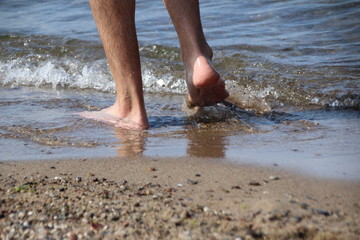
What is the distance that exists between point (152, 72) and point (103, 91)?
17.6 inches

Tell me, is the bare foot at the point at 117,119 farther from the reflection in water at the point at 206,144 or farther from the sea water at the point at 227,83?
the reflection in water at the point at 206,144

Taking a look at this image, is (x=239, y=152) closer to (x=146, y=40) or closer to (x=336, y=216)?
(x=336, y=216)

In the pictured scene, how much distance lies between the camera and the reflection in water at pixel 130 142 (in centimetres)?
238

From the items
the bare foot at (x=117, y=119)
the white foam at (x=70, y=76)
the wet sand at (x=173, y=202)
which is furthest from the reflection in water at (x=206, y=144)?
the white foam at (x=70, y=76)

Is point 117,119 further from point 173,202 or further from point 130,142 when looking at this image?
point 173,202

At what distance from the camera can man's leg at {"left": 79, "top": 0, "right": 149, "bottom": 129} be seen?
2.72m

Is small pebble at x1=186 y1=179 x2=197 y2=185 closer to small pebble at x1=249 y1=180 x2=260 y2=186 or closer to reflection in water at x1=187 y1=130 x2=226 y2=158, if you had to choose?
small pebble at x1=249 y1=180 x2=260 y2=186

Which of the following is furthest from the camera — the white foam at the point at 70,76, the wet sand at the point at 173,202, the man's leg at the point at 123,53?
the white foam at the point at 70,76

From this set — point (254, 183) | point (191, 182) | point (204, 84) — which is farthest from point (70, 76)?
point (254, 183)

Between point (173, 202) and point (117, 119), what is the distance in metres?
1.28

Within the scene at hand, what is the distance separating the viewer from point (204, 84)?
9.13 feet

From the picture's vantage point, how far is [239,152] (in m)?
2.31

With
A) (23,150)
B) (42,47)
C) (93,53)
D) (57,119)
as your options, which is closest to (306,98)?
(57,119)

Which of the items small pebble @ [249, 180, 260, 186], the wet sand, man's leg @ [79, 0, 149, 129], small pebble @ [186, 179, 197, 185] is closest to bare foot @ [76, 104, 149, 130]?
man's leg @ [79, 0, 149, 129]
